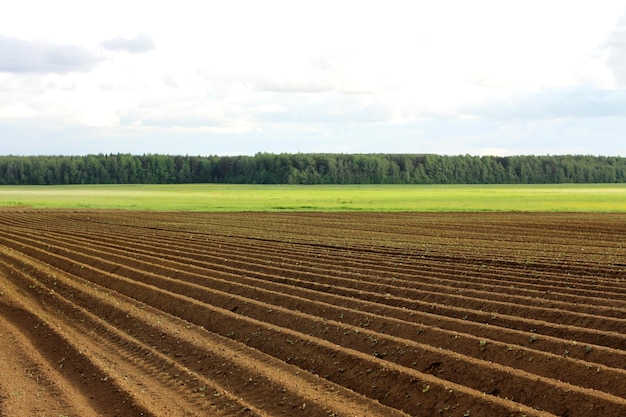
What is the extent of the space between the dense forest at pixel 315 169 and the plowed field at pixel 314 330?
4519 inches

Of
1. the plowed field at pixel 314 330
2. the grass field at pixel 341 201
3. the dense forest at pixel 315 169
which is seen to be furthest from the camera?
the dense forest at pixel 315 169

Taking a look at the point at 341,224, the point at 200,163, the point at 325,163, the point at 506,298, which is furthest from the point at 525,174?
the point at 506,298

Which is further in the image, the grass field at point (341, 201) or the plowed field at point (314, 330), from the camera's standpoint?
the grass field at point (341, 201)

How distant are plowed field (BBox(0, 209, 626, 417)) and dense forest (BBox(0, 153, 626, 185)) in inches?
4519

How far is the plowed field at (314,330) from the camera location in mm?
8406

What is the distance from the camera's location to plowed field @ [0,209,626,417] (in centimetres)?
841

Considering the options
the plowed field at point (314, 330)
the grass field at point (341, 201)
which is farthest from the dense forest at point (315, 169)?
the plowed field at point (314, 330)

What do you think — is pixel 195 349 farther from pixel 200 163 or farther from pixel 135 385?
pixel 200 163

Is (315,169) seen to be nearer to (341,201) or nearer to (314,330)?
(341,201)

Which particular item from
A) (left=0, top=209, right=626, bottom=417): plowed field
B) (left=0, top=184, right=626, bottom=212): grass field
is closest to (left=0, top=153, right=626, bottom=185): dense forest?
(left=0, top=184, right=626, bottom=212): grass field

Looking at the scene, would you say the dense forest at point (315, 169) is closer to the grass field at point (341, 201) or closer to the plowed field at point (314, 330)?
the grass field at point (341, 201)

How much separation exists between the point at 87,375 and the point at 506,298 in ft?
23.1

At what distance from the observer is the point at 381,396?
8.55 metres

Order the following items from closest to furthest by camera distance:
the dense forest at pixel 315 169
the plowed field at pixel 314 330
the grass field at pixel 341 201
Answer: the plowed field at pixel 314 330 < the grass field at pixel 341 201 < the dense forest at pixel 315 169
